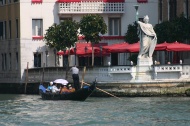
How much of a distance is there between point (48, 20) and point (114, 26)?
476cm

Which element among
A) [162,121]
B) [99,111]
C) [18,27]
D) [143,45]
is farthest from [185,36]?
[162,121]

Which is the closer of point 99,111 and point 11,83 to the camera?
point 99,111

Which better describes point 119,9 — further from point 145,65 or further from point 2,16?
point 145,65

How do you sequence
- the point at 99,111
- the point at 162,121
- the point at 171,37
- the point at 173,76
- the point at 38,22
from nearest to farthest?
the point at 162,121 < the point at 99,111 < the point at 173,76 < the point at 171,37 < the point at 38,22

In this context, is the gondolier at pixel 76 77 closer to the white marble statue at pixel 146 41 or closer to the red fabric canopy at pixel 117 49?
the white marble statue at pixel 146 41

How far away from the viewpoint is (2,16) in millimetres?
90500

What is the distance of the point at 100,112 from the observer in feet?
185

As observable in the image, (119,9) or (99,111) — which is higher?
(119,9)

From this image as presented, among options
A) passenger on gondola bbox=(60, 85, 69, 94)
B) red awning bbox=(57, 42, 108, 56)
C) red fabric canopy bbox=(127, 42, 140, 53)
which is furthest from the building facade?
passenger on gondola bbox=(60, 85, 69, 94)

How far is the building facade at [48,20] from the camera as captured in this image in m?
85.5

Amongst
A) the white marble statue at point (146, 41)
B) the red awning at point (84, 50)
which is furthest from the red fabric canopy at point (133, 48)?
the red awning at point (84, 50)

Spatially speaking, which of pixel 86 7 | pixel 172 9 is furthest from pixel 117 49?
pixel 86 7

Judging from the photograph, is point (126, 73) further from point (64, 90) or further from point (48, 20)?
point (48, 20)

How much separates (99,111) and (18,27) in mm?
30327
